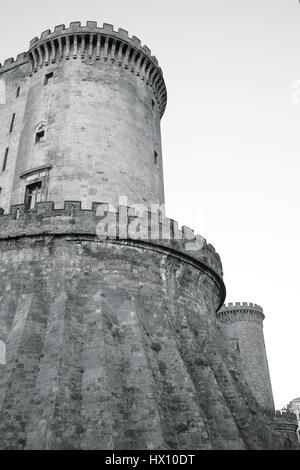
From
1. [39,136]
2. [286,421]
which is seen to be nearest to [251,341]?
[286,421]

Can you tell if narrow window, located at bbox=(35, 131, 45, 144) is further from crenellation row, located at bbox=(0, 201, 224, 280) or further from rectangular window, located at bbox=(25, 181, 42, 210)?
crenellation row, located at bbox=(0, 201, 224, 280)

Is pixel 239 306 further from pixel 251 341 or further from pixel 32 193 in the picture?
pixel 32 193

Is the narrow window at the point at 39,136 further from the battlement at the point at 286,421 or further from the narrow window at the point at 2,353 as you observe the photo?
the battlement at the point at 286,421

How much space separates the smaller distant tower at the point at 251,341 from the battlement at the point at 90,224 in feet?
77.5

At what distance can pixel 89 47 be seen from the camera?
20.4 m

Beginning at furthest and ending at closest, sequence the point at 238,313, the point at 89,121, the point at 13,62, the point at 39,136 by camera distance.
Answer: the point at 238,313 < the point at 13,62 < the point at 39,136 < the point at 89,121

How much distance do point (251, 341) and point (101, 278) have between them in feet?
92.6

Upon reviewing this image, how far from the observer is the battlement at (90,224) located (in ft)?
48.2

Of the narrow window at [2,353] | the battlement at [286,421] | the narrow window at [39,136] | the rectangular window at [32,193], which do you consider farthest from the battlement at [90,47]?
the battlement at [286,421]

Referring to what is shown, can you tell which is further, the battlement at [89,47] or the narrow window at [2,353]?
the battlement at [89,47]

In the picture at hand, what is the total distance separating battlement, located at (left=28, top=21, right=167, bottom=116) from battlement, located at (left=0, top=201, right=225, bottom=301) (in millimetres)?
8694
